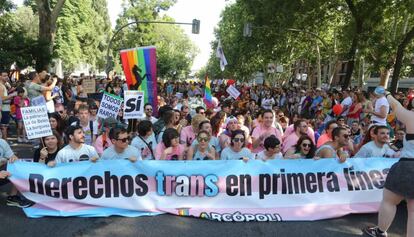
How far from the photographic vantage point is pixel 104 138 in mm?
6598

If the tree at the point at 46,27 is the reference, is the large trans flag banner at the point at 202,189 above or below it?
below

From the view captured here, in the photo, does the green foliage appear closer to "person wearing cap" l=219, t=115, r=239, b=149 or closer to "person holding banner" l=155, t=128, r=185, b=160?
"person wearing cap" l=219, t=115, r=239, b=149

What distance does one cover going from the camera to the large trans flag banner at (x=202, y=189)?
4.96 metres

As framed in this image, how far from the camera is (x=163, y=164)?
5.14 meters

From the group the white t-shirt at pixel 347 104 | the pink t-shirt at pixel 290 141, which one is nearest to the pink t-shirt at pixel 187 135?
the pink t-shirt at pixel 290 141

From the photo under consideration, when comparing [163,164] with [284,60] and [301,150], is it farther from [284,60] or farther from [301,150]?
[284,60]

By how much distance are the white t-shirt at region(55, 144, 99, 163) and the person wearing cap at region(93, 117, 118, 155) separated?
848mm

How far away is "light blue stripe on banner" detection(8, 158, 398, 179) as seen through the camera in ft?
16.4

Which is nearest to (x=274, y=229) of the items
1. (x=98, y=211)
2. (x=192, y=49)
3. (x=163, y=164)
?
(x=163, y=164)

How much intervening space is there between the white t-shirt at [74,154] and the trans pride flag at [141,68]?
2320 mm

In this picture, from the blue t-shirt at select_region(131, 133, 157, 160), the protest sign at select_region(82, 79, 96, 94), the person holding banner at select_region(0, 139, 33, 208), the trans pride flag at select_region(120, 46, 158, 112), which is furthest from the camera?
the protest sign at select_region(82, 79, 96, 94)

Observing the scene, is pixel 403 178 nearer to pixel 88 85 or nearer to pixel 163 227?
pixel 163 227

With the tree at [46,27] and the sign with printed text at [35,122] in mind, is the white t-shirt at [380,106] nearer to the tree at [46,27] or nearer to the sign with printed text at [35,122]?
the sign with printed text at [35,122]

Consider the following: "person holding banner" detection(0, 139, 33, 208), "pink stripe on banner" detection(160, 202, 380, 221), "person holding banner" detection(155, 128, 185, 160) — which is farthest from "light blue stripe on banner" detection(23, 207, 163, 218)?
"person holding banner" detection(155, 128, 185, 160)
